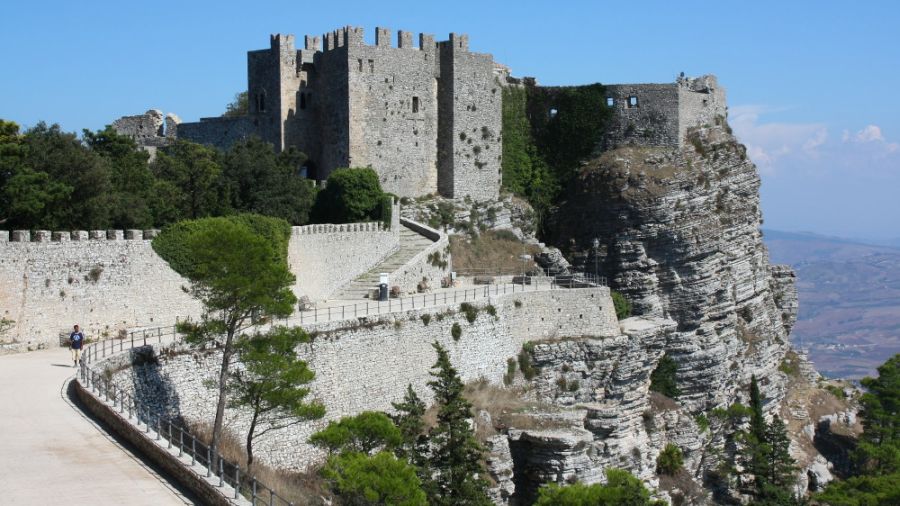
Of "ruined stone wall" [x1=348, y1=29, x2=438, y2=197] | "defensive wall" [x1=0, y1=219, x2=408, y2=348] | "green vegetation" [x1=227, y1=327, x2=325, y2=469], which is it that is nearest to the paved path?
"green vegetation" [x1=227, y1=327, x2=325, y2=469]

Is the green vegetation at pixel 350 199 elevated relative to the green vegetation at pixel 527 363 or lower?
elevated

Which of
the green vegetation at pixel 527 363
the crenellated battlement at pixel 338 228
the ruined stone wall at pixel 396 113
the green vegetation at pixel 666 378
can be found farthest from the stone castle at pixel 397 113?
the green vegetation at pixel 527 363

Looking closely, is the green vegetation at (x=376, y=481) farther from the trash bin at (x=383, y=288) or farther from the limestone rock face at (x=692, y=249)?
the limestone rock face at (x=692, y=249)

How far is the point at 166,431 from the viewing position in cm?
3041

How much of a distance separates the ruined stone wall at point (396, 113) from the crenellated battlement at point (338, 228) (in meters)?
5.38

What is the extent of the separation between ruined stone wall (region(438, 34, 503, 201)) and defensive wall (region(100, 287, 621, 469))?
1264cm

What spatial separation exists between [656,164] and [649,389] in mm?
12897

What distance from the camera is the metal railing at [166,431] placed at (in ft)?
75.4

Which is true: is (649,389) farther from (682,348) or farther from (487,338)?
(487,338)

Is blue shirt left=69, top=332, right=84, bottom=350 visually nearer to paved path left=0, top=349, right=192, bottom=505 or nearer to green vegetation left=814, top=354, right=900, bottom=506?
paved path left=0, top=349, right=192, bottom=505

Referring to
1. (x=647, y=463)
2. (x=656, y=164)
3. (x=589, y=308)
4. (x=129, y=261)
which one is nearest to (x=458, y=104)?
(x=656, y=164)

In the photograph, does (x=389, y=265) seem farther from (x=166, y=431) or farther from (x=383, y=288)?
(x=166, y=431)

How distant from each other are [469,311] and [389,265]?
7.26m

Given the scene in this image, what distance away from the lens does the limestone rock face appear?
5822 centimetres
